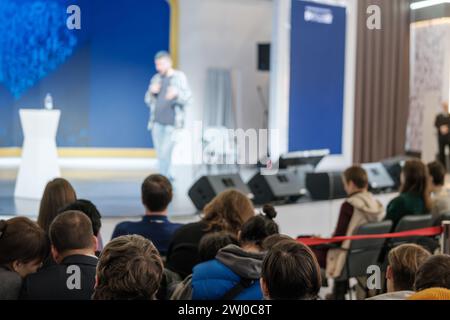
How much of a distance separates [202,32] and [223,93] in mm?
1087

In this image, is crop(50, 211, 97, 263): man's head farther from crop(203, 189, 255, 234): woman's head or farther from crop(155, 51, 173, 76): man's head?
crop(155, 51, 173, 76): man's head

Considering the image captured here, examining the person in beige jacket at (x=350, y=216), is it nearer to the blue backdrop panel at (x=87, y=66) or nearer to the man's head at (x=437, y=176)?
the man's head at (x=437, y=176)

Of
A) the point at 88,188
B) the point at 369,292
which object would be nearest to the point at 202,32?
the point at 88,188

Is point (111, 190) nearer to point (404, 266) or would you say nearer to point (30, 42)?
point (30, 42)

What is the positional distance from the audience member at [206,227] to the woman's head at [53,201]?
0.59 metres

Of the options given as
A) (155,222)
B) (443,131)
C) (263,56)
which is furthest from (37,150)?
(443,131)

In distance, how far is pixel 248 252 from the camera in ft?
7.66

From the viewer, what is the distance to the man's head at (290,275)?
1701 millimetres

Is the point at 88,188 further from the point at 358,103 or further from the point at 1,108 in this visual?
the point at 358,103

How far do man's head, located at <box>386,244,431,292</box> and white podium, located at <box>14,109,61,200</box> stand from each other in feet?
14.0

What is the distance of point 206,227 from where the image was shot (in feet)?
10.2

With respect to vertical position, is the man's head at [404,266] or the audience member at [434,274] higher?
the audience member at [434,274]

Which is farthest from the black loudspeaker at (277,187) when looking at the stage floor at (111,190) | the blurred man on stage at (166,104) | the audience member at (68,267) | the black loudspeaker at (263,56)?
the black loudspeaker at (263,56)

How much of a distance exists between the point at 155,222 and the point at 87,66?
7.52 m
